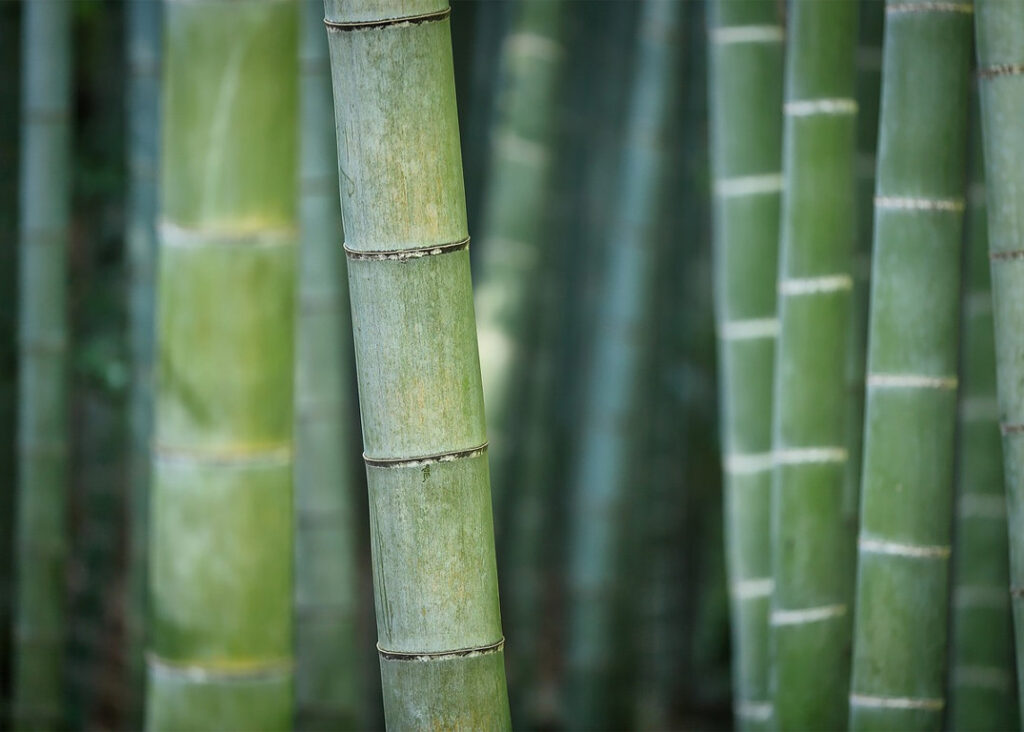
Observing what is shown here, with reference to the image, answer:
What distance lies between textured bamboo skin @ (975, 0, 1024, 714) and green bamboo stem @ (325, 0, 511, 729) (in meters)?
0.55

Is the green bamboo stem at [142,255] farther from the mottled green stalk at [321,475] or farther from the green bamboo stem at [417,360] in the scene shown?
the green bamboo stem at [417,360]

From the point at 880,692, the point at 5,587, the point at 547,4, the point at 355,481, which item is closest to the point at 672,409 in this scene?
the point at 355,481

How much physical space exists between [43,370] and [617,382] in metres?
1.26

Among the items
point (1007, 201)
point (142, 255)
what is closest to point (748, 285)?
point (1007, 201)

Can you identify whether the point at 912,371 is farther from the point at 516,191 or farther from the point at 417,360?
the point at 516,191

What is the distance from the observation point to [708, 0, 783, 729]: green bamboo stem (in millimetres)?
1592

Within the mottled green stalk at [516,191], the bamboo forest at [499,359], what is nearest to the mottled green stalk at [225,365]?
the bamboo forest at [499,359]

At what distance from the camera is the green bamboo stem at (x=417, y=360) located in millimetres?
885

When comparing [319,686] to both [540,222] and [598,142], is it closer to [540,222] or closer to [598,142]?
[540,222]

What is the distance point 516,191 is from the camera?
2350 millimetres

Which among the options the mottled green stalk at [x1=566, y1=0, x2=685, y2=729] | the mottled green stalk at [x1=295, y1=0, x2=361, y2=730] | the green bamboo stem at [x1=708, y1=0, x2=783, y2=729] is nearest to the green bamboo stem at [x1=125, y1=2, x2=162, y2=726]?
the mottled green stalk at [x1=295, y1=0, x2=361, y2=730]

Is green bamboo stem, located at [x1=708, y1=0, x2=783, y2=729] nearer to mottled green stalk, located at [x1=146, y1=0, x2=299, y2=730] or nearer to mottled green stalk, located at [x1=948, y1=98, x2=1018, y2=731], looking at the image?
mottled green stalk, located at [x1=948, y1=98, x2=1018, y2=731]

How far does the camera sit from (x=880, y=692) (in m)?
1.33

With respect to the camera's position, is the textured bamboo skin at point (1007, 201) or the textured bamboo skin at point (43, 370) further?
the textured bamboo skin at point (43, 370)
